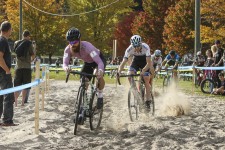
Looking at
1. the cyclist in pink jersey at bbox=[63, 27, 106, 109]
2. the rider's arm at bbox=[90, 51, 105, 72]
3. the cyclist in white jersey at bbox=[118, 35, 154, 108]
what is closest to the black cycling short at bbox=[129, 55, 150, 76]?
the cyclist in white jersey at bbox=[118, 35, 154, 108]

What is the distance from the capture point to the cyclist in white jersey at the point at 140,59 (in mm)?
9632

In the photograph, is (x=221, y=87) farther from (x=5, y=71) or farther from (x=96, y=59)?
(x=5, y=71)

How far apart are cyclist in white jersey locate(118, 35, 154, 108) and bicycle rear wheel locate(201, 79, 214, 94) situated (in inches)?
250

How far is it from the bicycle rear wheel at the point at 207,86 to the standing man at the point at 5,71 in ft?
29.9

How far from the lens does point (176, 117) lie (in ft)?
33.2

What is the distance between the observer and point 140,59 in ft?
34.6

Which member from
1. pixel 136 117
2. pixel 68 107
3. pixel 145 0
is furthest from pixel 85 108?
pixel 145 0

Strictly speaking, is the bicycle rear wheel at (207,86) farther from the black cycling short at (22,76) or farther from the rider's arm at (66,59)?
the rider's arm at (66,59)

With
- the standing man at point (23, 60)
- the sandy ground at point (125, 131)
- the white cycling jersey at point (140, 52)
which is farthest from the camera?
the standing man at point (23, 60)

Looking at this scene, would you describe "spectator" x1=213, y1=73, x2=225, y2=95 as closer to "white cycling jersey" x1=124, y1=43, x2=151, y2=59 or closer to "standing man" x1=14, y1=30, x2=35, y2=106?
"white cycling jersey" x1=124, y1=43, x2=151, y2=59

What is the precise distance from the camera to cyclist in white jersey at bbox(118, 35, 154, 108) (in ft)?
31.6

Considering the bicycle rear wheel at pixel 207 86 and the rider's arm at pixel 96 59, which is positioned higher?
the rider's arm at pixel 96 59

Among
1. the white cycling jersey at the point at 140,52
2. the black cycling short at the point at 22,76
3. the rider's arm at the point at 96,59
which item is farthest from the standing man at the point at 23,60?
the rider's arm at the point at 96,59

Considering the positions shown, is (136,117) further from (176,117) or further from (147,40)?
(147,40)
